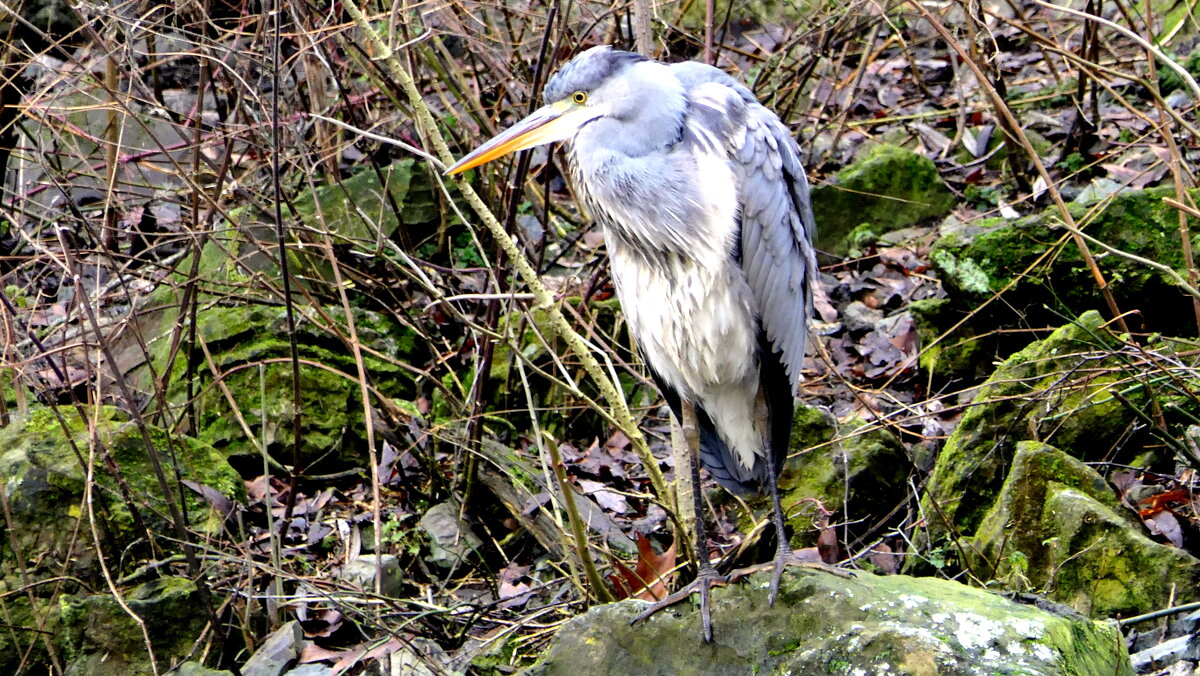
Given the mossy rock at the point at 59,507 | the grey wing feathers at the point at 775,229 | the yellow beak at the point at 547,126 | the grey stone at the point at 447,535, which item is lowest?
the grey stone at the point at 447,535

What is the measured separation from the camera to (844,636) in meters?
2.88

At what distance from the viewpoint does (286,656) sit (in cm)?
456

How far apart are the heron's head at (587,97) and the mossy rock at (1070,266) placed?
225 cm

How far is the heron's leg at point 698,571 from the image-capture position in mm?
3236

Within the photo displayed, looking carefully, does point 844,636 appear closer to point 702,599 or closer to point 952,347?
point 702,599

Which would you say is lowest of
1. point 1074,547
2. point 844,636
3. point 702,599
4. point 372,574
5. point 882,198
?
point 372,574

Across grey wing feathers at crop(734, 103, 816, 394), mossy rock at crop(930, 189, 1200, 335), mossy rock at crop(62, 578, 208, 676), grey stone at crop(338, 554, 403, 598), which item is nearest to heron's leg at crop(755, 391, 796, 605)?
grey wing feathers at crop(734, 103, 816, 394)

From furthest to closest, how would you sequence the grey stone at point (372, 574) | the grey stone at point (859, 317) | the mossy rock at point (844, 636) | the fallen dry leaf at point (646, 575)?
the grey stone at point (859, 317) < the grey stone at point (372, 574) < the fallen dry leaf at point (646, 575) < the mossy rock at point (844, 636)

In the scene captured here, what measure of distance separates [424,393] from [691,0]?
2618 mm

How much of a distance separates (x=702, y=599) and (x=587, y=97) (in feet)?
5.55

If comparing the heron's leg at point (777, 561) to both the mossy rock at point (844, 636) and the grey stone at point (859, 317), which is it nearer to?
the mossy rock at point (844, 636)

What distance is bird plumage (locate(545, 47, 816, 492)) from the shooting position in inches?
150

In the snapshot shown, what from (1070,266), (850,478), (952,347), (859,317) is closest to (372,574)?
(850,478)

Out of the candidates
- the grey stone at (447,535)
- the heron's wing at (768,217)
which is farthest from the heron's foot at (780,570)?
the grey stone at (447,535)
